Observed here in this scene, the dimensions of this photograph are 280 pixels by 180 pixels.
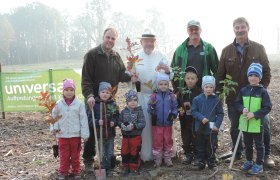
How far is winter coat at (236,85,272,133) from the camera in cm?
466

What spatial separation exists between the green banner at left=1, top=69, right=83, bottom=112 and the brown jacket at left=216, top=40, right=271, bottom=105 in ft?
18.5

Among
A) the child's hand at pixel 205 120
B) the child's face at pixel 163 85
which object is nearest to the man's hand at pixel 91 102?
the child's face at pixel 163 85

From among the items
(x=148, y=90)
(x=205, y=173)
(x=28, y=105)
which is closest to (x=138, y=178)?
(x=205, y=173)

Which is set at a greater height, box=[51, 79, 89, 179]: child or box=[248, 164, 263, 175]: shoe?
box=[51, 79, 89, 179]: child

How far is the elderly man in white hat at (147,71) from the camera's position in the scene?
5523mm

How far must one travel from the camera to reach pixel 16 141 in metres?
7.78

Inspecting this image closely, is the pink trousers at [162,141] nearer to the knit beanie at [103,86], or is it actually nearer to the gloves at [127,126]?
the gloves at [127,126]

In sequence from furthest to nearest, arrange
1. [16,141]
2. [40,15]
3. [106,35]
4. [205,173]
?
1. [40,15]
2. [16,141]
3. [106,35]
4. [205,173]

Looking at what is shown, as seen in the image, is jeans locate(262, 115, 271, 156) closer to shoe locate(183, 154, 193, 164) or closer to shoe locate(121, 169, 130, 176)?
shoe locate(183, 154, 193, 164)

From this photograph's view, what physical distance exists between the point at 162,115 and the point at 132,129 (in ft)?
1.88

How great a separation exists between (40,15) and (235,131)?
77.6m

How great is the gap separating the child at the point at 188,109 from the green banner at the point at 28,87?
16.7ft

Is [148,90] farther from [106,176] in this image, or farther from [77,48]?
[77,48]

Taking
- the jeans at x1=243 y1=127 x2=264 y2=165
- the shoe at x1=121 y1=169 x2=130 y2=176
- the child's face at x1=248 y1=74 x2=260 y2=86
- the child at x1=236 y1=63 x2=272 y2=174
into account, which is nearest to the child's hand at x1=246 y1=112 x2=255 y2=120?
the child at x1=236 y1=63 x2=272 y2=174
